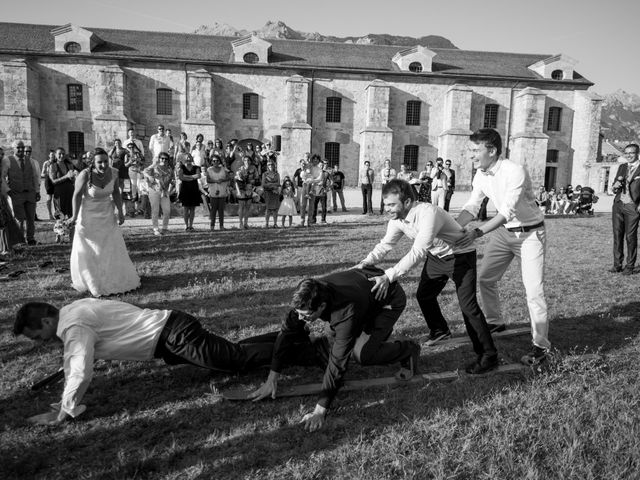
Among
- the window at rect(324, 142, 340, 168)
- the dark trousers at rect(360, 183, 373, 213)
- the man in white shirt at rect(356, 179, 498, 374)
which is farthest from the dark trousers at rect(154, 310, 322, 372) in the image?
the window at rect(324, 142, 340, 168)


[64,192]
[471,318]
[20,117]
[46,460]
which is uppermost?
[20,117]

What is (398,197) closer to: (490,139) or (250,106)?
(490,139)

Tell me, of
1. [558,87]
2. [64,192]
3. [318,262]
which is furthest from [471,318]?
[558,87]

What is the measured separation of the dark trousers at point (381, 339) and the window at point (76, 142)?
30841 millimetres

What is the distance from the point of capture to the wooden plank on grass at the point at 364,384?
378 cm

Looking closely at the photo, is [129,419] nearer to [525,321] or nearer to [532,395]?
[532,395]

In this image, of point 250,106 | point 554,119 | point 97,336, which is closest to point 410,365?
point 97,336

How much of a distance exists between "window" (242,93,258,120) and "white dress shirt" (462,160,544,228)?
28.7m

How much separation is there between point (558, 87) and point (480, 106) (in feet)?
20.4

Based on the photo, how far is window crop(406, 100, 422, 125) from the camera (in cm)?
3275

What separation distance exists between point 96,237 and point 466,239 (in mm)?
5049

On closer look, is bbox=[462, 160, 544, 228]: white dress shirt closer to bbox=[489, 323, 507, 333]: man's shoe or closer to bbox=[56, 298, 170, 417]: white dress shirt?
bbox=[489, 323, 507, 333]: man's shoe

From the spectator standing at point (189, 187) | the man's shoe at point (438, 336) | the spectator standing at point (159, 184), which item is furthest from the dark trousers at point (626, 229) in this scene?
the spectator standing at point (159, 184)

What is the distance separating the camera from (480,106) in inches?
1299
